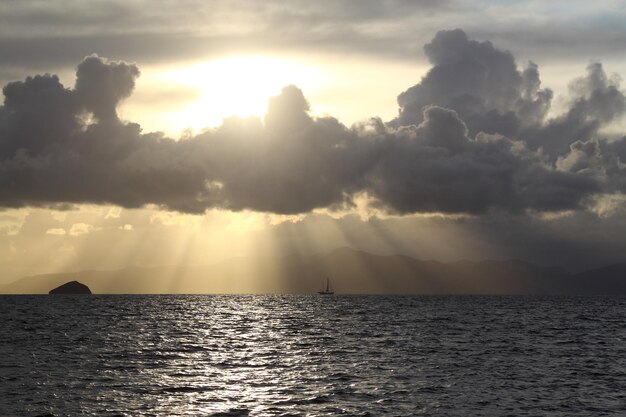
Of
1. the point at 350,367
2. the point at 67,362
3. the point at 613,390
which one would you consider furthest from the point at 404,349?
the point at 67,362

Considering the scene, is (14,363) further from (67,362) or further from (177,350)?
(177,350)

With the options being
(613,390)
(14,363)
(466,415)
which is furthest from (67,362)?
(613,390)

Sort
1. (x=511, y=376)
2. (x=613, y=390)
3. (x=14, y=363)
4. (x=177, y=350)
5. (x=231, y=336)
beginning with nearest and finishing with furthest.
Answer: (x=613, y=390) → (x=511, y=376) → (x=14, y=363) → (x=177, y=350) → (x=231, y=336)

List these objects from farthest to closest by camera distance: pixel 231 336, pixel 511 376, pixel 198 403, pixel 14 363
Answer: pixel 231 336, pixel 14 363, pixel 511 376, pixel 198 403

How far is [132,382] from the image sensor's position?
6062 cm

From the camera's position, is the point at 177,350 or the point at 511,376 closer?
the point at 511,376

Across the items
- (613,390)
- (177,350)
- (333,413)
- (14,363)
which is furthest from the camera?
(177,350)

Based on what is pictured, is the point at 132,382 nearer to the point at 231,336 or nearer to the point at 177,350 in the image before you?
the point at 177,350

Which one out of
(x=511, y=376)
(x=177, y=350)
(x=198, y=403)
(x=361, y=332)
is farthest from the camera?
(x=361, y=332)

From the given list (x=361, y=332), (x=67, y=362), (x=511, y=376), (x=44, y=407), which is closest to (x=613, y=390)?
(x=511, y=376)

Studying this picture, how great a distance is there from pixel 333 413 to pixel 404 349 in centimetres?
4395

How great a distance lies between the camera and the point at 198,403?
2018 inches

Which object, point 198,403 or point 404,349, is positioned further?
point 404,349

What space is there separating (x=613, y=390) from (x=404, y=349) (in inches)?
1306
